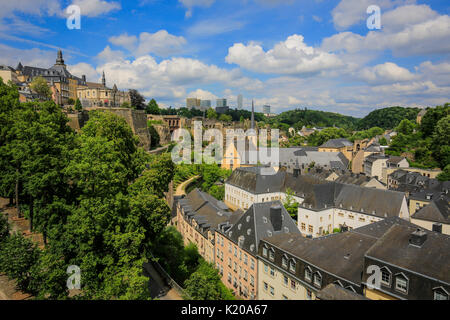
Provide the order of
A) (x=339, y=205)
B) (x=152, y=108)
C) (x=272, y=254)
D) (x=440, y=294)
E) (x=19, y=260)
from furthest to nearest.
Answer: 1. (x=152, y=108)
2. (x=339, y=205)
3. (x=272, y=254)
4. (x=19, y=260)
5. (x=440, y=294)

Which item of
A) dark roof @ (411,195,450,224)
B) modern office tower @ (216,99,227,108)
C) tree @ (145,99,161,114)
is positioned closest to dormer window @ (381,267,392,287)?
dark roof @ (411,195,450,224)

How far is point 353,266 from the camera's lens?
1572 cm

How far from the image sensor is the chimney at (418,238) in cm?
1375

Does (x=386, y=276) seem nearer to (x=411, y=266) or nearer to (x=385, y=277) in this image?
(x=385, y=277)

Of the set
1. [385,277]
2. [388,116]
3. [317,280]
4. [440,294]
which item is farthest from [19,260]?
[388,116]

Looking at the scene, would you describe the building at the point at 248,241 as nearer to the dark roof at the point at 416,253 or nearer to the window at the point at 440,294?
the dark roof at the point at 416,253

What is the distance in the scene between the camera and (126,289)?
13.6m

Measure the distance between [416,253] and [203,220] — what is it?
19.8 m

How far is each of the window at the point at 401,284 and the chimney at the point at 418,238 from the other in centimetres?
210

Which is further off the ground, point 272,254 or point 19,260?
point 19,260

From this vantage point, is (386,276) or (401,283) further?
(386,276)
